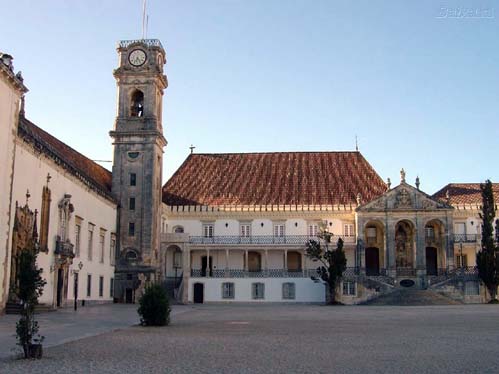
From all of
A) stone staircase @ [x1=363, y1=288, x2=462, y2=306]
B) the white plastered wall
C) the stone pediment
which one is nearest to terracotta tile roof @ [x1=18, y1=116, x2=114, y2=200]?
the white plastered wall

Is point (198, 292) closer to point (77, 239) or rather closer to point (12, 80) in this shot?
point (77, 239)

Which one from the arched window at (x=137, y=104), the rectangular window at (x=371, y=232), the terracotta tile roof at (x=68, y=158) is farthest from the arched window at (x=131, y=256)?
the rectangular window at (x=371, y=232)

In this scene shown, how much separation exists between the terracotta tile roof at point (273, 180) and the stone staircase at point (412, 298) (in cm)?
1094

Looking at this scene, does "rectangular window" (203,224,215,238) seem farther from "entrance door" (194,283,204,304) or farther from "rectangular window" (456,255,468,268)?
"rectangular window" (456,255,468,268)

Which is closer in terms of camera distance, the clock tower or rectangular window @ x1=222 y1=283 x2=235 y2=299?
the clock tower

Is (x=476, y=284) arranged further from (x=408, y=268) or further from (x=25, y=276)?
(x=25, y=276)

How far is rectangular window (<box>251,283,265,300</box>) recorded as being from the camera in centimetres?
5350

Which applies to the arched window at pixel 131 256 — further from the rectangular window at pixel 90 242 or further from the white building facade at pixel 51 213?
the rectangular window at pixel 90 242

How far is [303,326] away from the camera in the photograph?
73.5ft

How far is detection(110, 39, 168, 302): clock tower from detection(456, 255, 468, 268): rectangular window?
24561 millimetres

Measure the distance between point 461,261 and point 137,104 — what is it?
28770 mm

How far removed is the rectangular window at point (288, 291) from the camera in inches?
2090

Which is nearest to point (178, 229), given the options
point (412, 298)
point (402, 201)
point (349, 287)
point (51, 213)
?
point (349, 287)

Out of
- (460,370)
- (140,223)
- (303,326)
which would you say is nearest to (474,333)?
(303,326)
